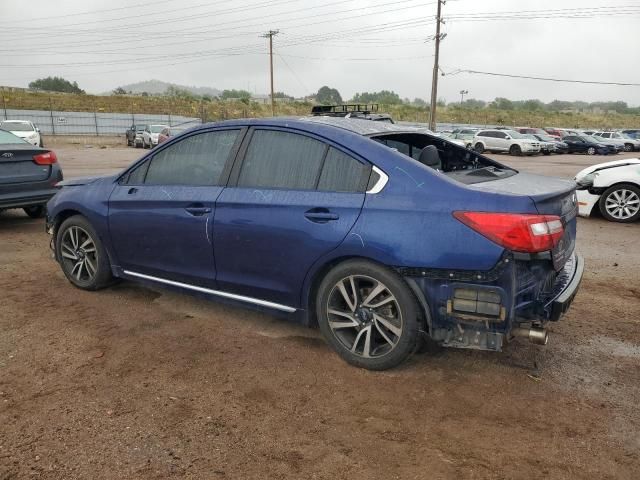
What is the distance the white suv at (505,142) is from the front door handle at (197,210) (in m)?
30.5

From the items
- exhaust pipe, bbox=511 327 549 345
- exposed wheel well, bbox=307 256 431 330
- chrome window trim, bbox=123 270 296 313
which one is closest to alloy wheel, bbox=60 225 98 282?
chrome window trim, bbox=123 270 296 313

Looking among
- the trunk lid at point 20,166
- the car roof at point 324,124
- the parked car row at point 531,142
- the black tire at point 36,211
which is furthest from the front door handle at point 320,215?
the parked car row at point 531,142

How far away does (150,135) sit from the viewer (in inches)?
1241

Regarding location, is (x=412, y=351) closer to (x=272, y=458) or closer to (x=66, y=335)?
(x=272, y=458)

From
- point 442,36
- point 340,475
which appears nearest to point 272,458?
point 340,475

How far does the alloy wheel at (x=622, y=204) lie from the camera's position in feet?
29.6

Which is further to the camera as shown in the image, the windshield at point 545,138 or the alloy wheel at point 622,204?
the windshield at point 545,138

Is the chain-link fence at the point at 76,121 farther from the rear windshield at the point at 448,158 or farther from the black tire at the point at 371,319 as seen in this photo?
the black tire at the point at 371,319

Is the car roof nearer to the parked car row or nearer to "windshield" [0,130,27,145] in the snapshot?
"windshield" [0,130,27,145]

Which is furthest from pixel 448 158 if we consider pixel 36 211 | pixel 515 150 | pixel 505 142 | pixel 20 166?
pixel 505 142

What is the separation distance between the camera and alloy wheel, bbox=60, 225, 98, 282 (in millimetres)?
4844

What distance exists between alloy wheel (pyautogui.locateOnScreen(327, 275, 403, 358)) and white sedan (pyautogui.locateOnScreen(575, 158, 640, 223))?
24.3 ft

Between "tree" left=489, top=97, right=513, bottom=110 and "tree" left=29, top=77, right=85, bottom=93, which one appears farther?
"tree" left=489, top=97, right=513, bottom=110

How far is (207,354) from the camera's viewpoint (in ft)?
12.1
